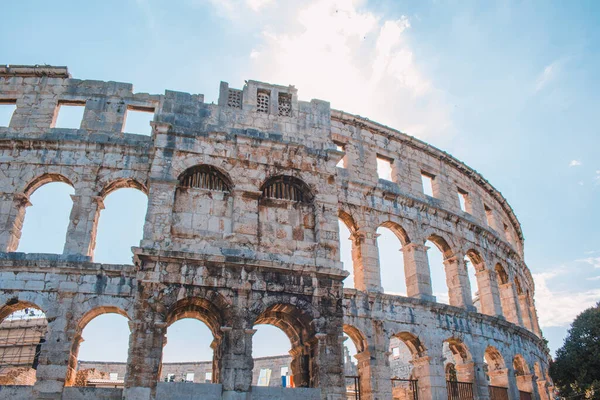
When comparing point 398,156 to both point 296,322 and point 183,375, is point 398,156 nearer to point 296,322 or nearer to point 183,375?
point 296,322

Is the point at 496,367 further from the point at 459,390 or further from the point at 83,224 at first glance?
the point at 83,224

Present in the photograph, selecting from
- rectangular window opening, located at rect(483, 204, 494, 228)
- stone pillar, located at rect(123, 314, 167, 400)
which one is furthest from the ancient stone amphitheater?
rectangular window opening, located at rect(483, 204, 494, 228)

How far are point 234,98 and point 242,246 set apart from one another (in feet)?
13.6

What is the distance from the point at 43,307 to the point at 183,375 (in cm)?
1963

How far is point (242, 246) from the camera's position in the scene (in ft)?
34.6

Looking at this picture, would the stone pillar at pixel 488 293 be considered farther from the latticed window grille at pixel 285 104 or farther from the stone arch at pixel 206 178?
the stone arch at pixel 206 178

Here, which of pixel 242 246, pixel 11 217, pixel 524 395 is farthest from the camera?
pixel 524 395

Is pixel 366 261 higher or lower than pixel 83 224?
lower

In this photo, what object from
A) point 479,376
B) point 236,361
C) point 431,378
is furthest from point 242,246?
point 479,376

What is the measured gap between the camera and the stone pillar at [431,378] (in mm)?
14516

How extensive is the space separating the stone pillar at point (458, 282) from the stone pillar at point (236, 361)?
9900 mm

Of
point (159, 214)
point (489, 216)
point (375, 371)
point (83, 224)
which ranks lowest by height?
point (375, 371)

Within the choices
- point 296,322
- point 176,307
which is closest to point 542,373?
point 296,322

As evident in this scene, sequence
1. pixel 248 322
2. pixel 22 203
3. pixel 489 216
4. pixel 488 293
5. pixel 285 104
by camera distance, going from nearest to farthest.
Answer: pixel 248 322 < pixel 285 104 < pixel 22 203 < pixel 488 293 < pixel 489 216
